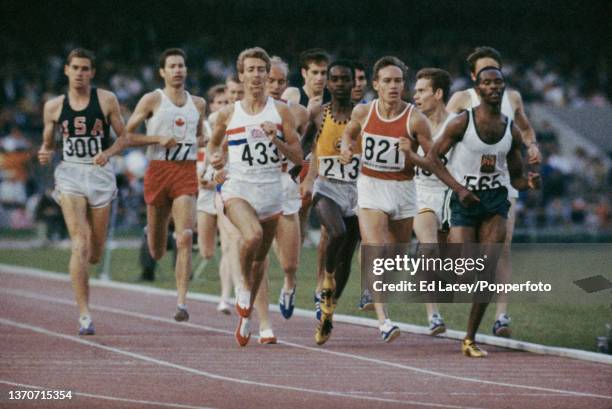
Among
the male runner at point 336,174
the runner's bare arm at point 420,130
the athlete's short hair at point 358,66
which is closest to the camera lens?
the runner's bare arm at point 420,130

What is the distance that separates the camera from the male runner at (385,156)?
481 inches

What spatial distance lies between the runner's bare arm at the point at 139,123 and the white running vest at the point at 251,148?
1906 millimetres

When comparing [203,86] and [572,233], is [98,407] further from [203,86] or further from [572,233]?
[203,86]

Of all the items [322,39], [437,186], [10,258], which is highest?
[322,39]

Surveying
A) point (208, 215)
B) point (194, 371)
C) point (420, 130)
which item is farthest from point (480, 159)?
point (208, 215)

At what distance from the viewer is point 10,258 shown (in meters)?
25.5

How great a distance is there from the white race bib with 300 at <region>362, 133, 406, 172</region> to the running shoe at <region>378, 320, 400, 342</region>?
1428 mm

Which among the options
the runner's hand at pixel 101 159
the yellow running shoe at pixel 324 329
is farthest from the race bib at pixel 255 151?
the runner's hand at pixel 101 159

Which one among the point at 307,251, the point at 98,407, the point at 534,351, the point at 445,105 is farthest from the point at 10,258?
the point at 98,407

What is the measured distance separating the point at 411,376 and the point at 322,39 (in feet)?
95.8

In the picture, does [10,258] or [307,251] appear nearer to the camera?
[10,258]

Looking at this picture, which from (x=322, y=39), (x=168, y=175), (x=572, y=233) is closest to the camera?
(x=168, y=175)

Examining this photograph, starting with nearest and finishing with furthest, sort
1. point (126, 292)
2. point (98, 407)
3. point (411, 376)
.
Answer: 1. point (98, 407)
2. point (411, 376)
3. point (126, 292)

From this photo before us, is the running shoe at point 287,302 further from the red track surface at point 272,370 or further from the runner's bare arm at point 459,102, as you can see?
the runner's bare arm at point 459,102
